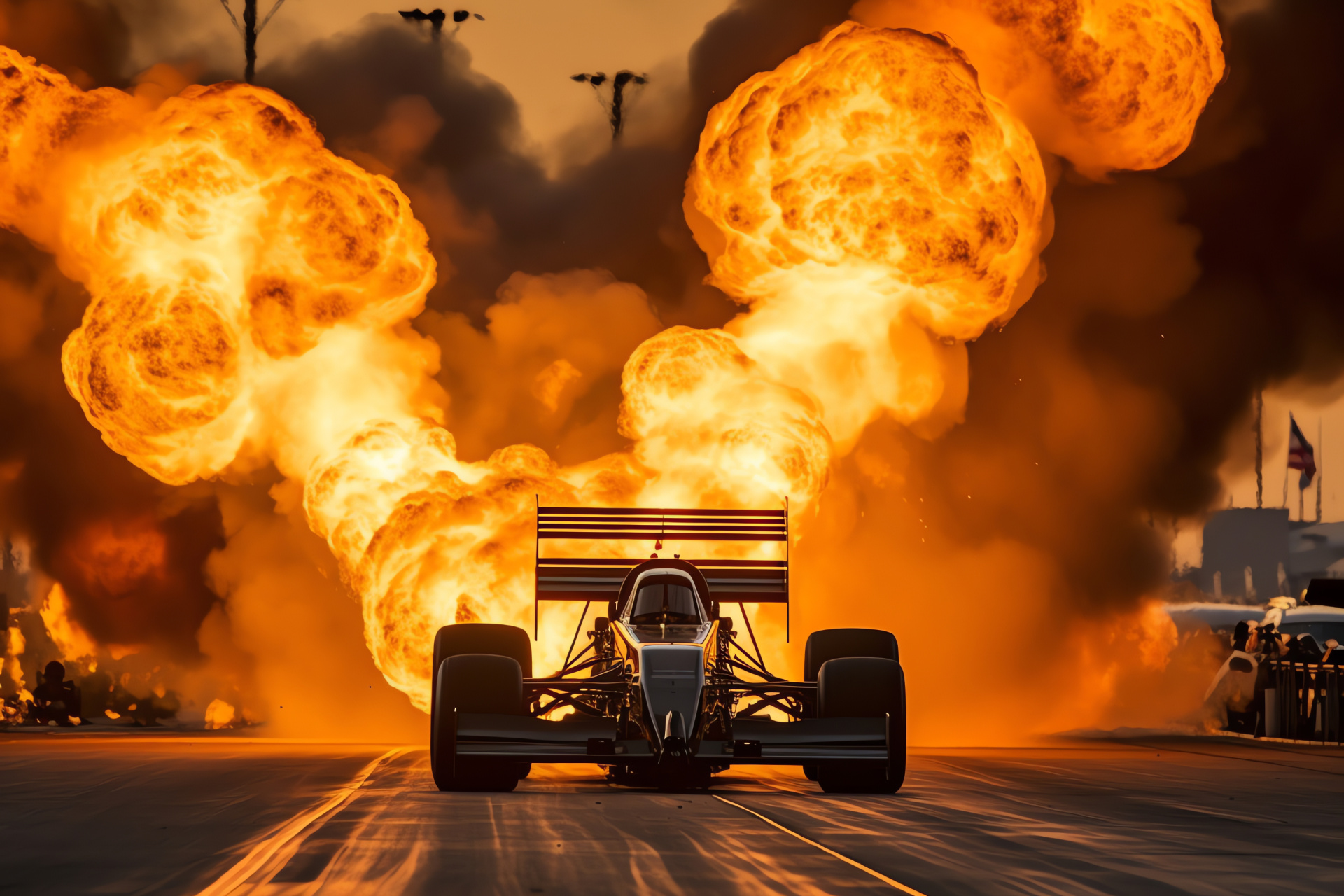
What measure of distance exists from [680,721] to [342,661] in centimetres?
2434

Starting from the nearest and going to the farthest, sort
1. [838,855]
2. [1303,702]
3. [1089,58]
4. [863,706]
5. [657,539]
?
[838,855], [863,706], [657,539], [1303,702], [1089,58]

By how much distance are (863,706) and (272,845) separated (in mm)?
7752

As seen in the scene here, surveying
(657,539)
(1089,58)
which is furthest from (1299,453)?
(657,539)

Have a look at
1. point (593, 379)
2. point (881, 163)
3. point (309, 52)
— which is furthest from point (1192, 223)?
point (309, 52)

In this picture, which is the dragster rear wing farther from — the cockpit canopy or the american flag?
the american flag

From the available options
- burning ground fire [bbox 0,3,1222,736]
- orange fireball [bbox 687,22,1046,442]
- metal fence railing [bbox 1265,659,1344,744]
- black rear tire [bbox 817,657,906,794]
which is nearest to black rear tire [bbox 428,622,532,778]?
black rear tire [bbox 817,657,906,794]

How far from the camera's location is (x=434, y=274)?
1437 inches

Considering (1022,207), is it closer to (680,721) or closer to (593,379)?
(593,379)

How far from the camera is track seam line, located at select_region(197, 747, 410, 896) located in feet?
32.6

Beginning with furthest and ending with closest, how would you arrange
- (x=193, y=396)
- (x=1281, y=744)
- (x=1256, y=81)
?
(x=1256, y=81), (x=193, y=396), (x=1281, y=744)

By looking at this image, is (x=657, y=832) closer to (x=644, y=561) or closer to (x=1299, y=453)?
(x=644, y=561)

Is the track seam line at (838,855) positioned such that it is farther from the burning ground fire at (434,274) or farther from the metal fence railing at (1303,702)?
the metal fence railing at (1303,702)

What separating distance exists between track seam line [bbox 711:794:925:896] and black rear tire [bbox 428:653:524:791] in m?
2.81

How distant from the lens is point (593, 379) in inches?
1534
